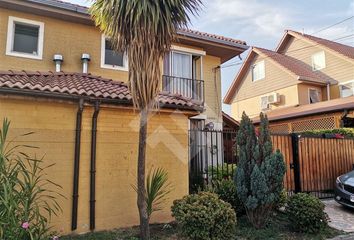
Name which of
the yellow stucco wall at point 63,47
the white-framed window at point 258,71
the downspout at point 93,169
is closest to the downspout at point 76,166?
the downspout at point 93,169

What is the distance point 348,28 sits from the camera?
17.8 metres

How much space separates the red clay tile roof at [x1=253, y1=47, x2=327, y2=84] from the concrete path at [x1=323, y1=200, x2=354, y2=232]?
46.5 ft

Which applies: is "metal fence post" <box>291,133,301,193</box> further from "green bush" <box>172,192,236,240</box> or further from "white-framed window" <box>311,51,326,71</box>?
"white-framed window" <box>311,51,326,71</box>

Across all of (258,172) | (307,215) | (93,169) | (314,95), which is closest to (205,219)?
(258,172)

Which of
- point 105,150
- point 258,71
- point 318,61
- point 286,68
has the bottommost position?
point 105,150

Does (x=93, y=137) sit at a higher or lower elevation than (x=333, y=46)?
lower

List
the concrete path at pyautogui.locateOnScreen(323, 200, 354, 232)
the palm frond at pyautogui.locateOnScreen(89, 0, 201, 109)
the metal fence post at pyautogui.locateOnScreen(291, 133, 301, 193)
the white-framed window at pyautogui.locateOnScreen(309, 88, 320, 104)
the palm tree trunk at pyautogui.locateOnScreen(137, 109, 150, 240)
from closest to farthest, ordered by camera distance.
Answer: the palm frond at pyautogui.locateOnScreen(89, 0, 201, 109), the palm tree trunk at pyautogui.locateOnScreen(137, 109, 150, 240), the concrete path at pyautogui.locateOnScreen(323, 200, 354, 232), the metal fence post at pyautogui.locateOnScreen(291, 133, 301, 193), the white-framed window at pyautogui.locateOnScreen(309, 88, 320, 104)

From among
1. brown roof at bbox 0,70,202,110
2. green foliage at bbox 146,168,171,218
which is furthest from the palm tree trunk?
brown roof at bbox 0,70,202,110

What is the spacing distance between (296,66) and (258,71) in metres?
3.21

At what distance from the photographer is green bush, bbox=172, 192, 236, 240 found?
6.31m

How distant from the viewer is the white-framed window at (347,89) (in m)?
21.7

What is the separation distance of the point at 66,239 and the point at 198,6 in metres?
5.84

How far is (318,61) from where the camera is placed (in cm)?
2414

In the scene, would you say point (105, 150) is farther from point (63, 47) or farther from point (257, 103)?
point (257, 103)
